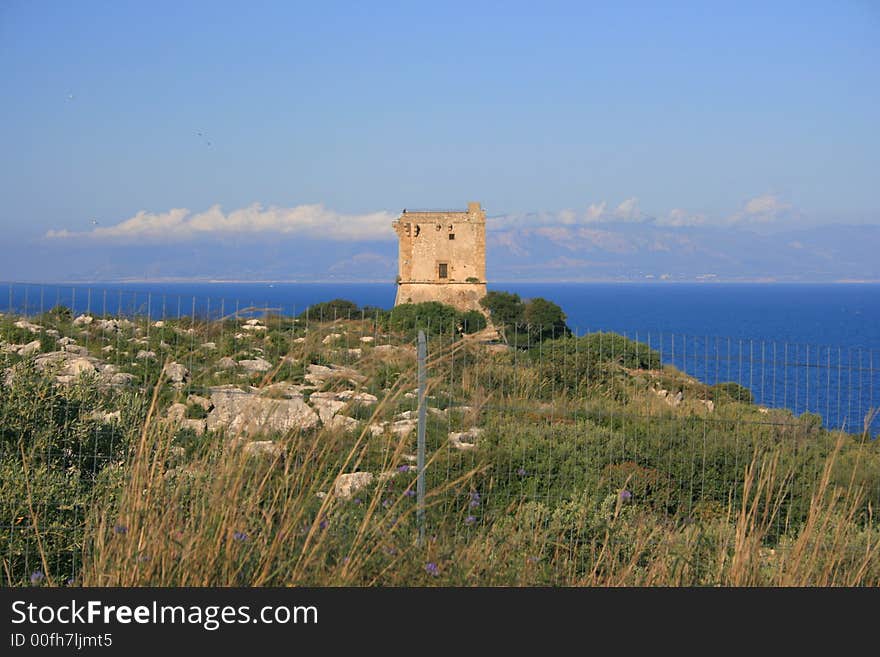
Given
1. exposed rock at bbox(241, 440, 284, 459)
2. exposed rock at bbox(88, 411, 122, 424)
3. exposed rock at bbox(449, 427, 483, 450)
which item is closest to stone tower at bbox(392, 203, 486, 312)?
exposed rock at bbox(449, 427, 483, 450)

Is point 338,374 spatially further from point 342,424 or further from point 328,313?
point 328,313

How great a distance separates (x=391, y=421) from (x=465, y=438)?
232cm

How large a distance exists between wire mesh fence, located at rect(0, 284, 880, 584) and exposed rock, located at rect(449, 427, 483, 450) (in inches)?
0.7

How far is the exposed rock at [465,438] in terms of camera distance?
7.91 metres

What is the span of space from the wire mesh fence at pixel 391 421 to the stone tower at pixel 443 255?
3525cm

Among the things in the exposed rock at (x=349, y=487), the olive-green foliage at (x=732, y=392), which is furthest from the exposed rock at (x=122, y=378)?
the olive-green foliage at (x=732, y=392)

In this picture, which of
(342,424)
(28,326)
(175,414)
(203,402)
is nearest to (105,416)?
(175,414)

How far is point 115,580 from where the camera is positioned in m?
3.89

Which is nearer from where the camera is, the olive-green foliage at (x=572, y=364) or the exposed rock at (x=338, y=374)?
the exposed rock at (x=338, y=374)

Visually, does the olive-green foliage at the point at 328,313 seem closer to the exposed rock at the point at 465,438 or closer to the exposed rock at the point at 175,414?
the exposed rock at the point at 175,414

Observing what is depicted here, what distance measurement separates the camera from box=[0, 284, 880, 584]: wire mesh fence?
16.8ft

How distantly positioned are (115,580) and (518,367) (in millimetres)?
5526

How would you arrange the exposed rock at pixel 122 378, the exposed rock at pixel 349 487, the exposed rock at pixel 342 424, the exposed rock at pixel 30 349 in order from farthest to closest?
the exposed rock at pixel 122 378
the exposed rock at pixel 30 349
the exposed rock at pixel 349 487
the exposed rock at pixel 342 424

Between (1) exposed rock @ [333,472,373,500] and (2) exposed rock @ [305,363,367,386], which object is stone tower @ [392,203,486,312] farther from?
(2) exposed rock @ [305,363,367,386]
